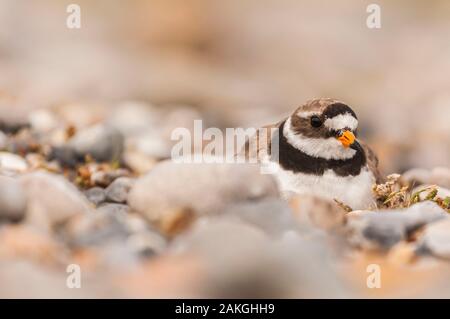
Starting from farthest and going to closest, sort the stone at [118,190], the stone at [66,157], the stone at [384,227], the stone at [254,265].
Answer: the stone at [66,157], the stone at [118,190], the stone at [384,227], the stone at [254,265]

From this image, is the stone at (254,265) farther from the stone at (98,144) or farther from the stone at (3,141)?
the stone at (3,141)

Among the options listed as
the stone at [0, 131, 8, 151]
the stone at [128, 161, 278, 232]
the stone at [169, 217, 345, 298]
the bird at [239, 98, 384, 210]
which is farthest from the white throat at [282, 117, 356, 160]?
the stone at [0, 131, 8, 151]

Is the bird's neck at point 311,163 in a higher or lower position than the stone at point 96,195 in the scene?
higher

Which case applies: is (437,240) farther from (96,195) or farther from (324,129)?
(96,195)

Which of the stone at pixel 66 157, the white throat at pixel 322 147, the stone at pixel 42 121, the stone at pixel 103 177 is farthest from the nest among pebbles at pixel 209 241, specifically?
the stone at pixel 42 121
